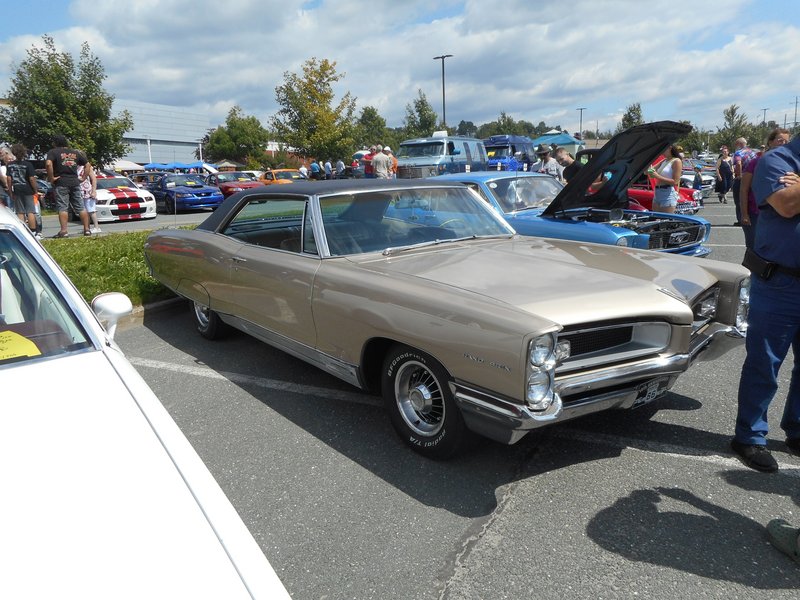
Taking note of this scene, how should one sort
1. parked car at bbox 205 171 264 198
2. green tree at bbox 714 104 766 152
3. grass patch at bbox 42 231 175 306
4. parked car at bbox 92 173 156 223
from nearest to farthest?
grass patch at bbox 42 231 175 306, parked car at bbox 92 173 156 223, parked car at bbox 205 171 264 198, green tree at bbox 714 104 766 152

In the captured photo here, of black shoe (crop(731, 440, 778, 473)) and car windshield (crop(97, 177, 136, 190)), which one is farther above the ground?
car windshield (crop(97, 177, 136, 190))

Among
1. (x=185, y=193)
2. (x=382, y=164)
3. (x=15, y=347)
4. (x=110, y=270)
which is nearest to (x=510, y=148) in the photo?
(x=382, y=164)

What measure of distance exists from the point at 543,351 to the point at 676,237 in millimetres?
4583

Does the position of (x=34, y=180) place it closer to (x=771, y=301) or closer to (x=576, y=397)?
(x=576, y=397)

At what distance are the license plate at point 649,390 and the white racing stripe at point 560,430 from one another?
360 millimetres

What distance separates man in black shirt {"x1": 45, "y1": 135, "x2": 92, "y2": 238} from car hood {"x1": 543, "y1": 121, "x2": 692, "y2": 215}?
798 centimetres

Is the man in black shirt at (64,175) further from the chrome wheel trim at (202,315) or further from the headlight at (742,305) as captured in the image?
the headlight at (742,305)

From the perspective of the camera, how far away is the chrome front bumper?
2.59 meters

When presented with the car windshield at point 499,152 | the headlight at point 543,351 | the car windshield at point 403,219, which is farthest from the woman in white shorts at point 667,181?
Result: the car windshield at point 499,152

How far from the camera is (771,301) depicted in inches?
114

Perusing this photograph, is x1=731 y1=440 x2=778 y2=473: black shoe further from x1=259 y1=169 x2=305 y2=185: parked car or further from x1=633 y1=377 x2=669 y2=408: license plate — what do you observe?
x1=259 y1=169 x2=305 y2=185: parked car

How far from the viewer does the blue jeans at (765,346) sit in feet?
9.37

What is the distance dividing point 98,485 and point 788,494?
2.92m

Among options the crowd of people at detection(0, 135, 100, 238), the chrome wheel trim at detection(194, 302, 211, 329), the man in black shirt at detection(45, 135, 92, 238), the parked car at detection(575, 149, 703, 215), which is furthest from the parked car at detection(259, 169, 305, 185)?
the chrome wheel trim at detection(194, 302, 211, 329)
